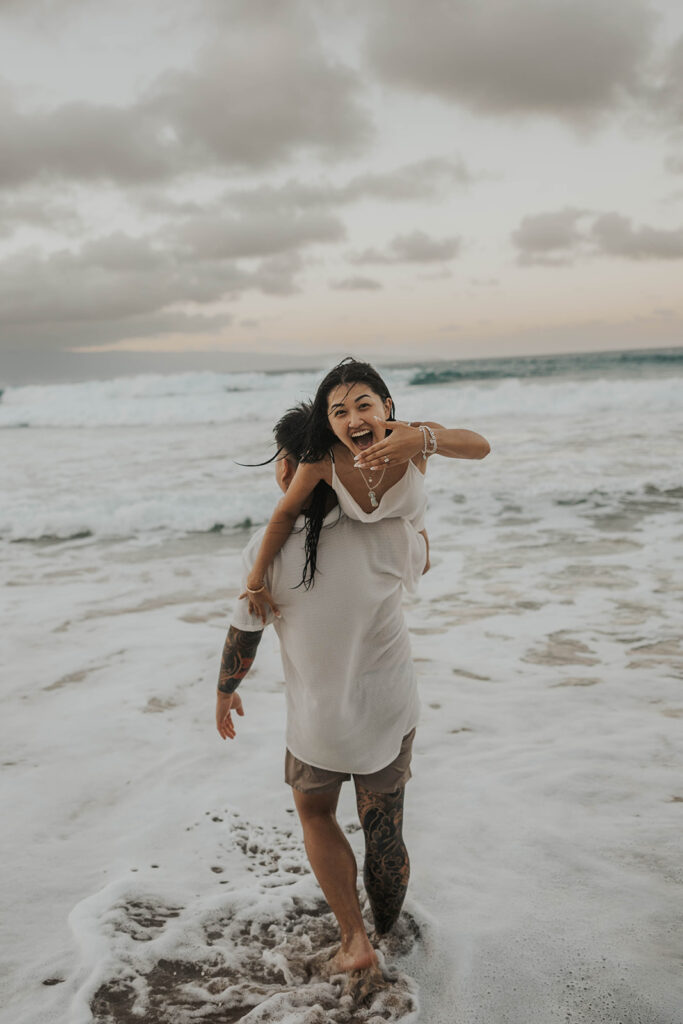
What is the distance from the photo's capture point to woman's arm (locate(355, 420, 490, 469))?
1897 millimetres

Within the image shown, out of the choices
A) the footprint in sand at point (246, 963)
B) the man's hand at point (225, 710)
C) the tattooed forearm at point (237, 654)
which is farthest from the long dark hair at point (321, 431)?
the footprint in sand at point (246, 963)

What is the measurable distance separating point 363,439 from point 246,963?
1.80m

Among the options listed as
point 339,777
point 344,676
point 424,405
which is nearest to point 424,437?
point 344,676

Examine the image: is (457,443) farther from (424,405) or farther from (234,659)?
(424,405)

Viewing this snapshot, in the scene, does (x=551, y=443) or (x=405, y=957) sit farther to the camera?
(x=551, y=443)

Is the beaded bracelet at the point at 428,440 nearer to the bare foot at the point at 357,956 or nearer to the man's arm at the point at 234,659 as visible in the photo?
the man's arm at the point at 234,659

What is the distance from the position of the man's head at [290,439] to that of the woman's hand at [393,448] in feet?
0.89

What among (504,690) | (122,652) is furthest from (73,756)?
(504,690)

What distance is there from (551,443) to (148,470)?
8132 millimetres

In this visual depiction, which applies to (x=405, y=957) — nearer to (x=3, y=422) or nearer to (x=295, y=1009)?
(x=295, y=1009)

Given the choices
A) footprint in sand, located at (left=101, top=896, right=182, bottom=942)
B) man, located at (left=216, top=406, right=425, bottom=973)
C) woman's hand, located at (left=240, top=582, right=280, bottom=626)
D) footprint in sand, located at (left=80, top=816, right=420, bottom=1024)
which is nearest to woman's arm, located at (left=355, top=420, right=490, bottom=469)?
man, located at (left=216, top=406, right=425, bottom=973)

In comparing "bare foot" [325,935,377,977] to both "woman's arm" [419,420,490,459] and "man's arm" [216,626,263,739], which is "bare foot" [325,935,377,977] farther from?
"woman's arm" [419,420,490,459]

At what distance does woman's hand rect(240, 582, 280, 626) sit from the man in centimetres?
2

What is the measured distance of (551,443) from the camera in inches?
611
